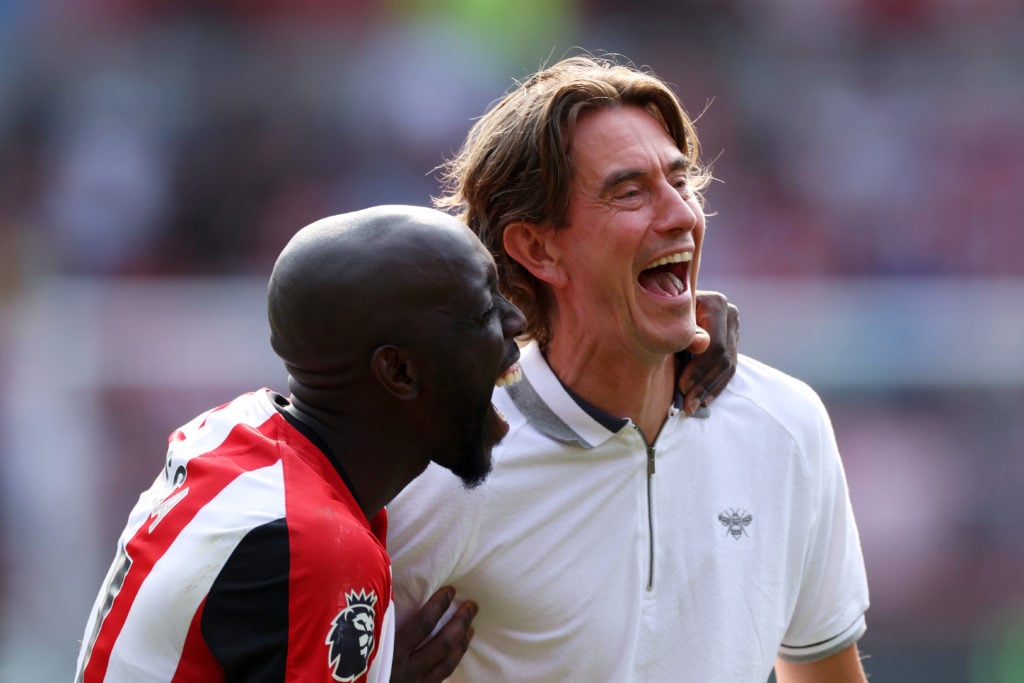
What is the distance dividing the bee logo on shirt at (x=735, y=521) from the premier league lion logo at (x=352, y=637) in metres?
1.19

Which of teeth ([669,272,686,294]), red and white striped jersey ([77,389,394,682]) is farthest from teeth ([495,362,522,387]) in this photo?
teeth ([669,272,686,294])

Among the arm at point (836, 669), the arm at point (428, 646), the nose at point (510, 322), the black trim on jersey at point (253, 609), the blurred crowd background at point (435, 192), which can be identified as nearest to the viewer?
the black trim on jersey at point (253, 609)

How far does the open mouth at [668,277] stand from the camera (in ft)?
10.7

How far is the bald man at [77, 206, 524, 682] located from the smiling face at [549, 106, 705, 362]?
56 cm

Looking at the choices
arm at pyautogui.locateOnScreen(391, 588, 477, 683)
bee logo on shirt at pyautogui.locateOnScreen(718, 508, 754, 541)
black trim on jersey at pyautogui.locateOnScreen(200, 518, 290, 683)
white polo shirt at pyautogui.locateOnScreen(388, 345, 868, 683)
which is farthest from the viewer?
bee logo on shirt at pyautogui.locateOnScreen(718, 508, 754, 541)

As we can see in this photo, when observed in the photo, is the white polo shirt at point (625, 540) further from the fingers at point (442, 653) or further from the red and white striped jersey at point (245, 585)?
the red and white striped jersey at point (245, 585)

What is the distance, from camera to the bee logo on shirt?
3.13m

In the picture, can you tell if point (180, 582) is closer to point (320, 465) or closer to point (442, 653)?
point (320, 465)

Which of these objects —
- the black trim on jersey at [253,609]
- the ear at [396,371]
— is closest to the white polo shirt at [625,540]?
the ear at [396,371]

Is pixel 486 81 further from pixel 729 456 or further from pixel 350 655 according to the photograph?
pixel 350 655

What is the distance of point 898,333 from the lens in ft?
22.3

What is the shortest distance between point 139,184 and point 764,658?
20.8 ft

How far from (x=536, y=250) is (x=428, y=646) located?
1.04 meters

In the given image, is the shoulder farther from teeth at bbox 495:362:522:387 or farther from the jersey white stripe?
the jersey white stripe
